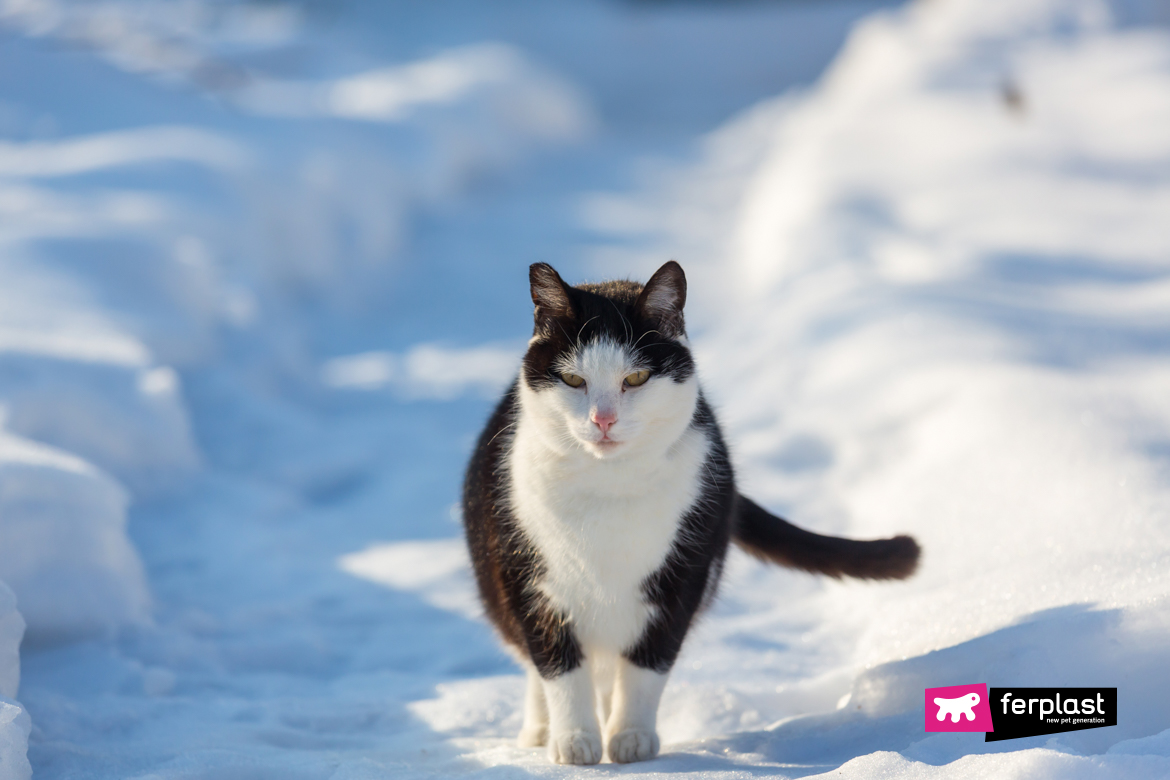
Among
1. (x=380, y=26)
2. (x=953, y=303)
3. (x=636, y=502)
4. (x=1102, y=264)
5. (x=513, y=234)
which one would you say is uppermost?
(x=380, y=26)

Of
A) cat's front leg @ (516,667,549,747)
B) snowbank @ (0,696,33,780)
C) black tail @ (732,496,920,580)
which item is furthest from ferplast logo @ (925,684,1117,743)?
snowbank @ (0,696,33,780)

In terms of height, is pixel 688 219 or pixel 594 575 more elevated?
pixel 688 219

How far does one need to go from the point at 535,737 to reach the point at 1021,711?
2.84ft

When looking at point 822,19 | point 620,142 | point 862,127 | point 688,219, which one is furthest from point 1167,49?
point 822,19

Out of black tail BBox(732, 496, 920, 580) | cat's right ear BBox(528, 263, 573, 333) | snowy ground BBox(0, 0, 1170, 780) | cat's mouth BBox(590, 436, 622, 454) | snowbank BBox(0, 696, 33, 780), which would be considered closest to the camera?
snowbank BBox(0, 696, 33, 780)

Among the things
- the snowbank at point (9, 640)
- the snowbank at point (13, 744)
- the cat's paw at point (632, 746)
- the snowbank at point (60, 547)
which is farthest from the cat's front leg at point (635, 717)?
the snowbank at point (60, 547)

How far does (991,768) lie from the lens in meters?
1.33

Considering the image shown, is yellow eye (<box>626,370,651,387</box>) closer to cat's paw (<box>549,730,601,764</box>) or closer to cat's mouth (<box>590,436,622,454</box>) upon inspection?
cat's mouth (<box>590,436,622,454</box>)

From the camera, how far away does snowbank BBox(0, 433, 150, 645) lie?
6.56 ft

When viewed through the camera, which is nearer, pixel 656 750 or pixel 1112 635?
pixel 1112 635

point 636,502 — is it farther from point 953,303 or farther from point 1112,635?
point 953,303

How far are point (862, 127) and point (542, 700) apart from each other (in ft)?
18.4

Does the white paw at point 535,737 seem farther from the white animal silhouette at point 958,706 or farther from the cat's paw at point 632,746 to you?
the white animal silhouette at point 958,706

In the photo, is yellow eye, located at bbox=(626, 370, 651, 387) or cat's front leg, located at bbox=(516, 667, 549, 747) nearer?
yellow eye, located at bbox=(626, 370, 651, 387)
